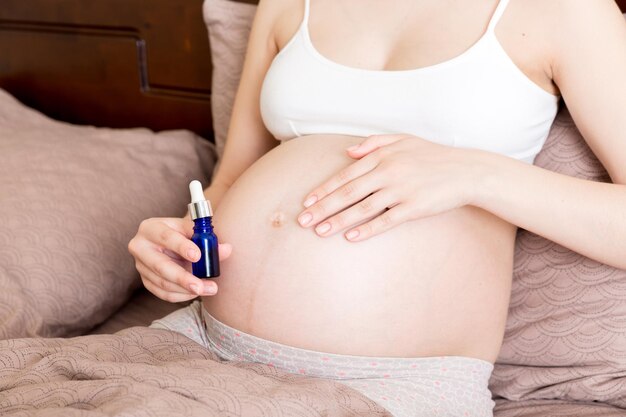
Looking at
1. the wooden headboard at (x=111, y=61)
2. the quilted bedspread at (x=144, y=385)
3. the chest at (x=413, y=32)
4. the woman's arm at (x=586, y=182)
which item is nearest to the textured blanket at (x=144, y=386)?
the quilted bedspread at (x=144, y=385)

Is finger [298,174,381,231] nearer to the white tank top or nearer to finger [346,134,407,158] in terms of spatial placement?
finger [346,134,407,158]

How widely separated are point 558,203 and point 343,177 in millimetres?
282

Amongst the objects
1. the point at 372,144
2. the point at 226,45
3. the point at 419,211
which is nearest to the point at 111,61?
the point at 226,45

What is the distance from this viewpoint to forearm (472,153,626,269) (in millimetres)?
896

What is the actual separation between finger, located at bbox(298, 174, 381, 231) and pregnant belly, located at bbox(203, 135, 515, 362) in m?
0.02

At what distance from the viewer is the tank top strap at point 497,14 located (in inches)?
37.9

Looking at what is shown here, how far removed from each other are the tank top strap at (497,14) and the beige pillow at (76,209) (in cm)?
77

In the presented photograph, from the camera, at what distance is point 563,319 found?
103 cm

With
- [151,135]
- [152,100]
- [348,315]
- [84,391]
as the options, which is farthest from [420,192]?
[152,100]

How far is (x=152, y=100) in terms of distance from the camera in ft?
5.99

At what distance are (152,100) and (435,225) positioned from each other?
1.12 m

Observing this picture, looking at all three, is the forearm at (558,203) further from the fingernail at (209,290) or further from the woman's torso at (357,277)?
the fingernail at (209,290)

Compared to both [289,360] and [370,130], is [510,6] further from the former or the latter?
[289,360]

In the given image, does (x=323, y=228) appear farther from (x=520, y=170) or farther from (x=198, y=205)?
(x=520, y=170)
